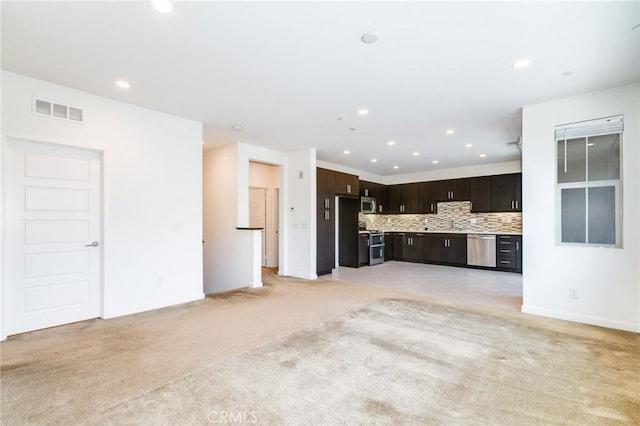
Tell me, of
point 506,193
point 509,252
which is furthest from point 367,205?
point 509,252

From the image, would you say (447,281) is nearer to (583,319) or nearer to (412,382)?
(583,319)

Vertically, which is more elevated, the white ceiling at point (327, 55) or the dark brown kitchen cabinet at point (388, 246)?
the white ceiling at point (327, 55)

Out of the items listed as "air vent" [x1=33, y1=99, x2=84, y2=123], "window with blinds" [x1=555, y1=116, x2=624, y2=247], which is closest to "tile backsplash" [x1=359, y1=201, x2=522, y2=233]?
"window with blinds" [x1=555, y1=116, x2=624, y2=247]

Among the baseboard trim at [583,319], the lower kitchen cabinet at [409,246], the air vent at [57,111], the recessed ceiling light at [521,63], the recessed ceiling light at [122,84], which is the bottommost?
the baseboard trim at [583,319]

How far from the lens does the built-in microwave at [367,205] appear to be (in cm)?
866

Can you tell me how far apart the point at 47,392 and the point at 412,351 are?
2890 millimetres

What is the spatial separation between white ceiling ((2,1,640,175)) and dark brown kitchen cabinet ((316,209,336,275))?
2.79 m

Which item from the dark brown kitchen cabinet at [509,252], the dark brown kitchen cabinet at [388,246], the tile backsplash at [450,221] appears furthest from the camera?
the dark brown kitchen cabinet at [388,246]

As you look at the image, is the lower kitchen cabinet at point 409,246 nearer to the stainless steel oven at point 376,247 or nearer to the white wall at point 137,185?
the stainless steel oven at point 376,247

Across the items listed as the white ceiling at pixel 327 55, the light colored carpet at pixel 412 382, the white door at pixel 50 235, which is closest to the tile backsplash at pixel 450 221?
A: the white ceiling at pixel 327 55

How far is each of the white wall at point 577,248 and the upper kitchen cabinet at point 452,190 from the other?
169 inches

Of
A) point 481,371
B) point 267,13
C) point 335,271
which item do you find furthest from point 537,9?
point 335,271

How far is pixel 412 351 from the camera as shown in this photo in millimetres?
2814

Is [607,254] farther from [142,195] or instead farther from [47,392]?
[142,195]
